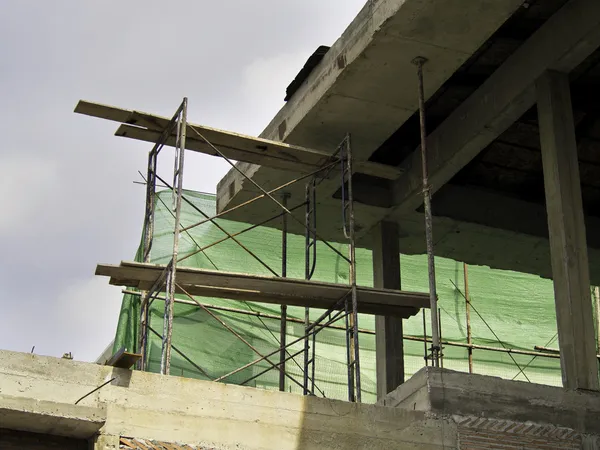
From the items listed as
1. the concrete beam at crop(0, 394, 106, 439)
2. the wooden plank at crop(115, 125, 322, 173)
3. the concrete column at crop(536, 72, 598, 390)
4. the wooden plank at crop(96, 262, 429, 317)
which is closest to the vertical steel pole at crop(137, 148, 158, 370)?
the wooden plank at crop(115, 125, 322, 173)

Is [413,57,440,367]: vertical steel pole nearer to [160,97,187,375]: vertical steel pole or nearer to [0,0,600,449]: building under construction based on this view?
[0,0,600,449]: building under construction

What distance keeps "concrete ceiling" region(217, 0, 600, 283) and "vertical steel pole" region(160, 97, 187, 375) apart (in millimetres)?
1741

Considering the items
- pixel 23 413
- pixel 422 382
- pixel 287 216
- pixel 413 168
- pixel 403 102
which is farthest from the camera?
pixel 287 216

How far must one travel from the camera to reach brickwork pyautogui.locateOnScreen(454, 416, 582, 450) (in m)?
10.2

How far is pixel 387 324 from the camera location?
48.5ft

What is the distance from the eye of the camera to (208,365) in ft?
53.9

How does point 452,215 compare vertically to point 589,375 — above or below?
above

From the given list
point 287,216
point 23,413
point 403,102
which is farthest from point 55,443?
point 287,216

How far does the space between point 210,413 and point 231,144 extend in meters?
4.60

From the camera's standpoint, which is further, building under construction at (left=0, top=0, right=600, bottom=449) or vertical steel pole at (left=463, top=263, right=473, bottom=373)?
vertical steel pole at (left=463, top=263, right=473, bottom=373)

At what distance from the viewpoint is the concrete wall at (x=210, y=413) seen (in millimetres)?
9102

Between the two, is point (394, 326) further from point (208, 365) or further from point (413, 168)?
point (208, 365)

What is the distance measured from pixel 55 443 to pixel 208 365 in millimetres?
7135

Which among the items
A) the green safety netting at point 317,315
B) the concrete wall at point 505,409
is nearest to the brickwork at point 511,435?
the concrete wall at point 505,409
